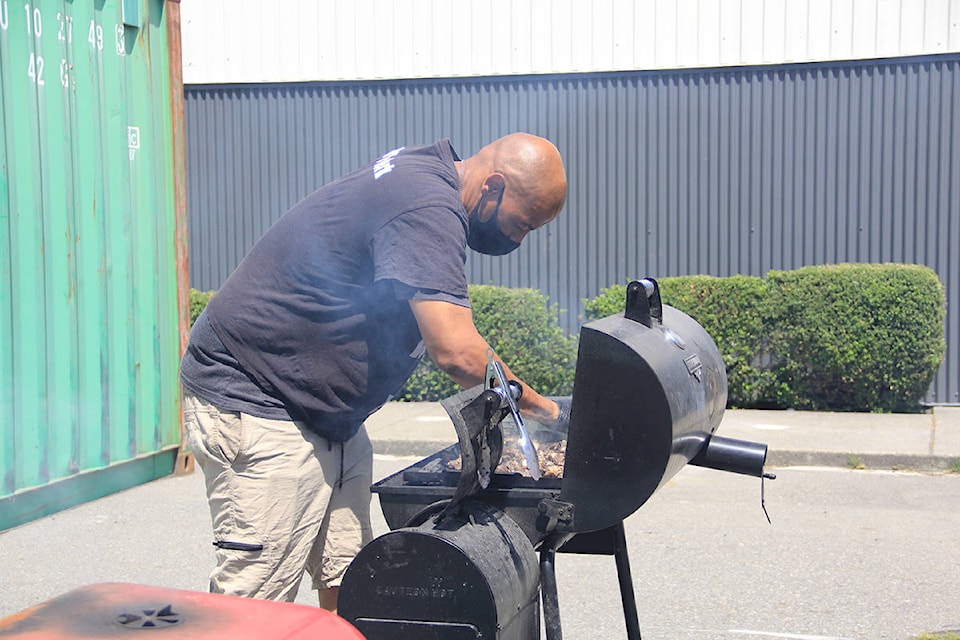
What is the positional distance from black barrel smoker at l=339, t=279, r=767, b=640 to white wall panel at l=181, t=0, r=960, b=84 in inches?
310

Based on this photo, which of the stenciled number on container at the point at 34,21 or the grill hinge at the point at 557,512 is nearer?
the grill hinge at the point at 557,512

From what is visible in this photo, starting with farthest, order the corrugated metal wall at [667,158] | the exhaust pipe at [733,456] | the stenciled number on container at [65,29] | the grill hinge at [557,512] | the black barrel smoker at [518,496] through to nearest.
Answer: the corrugated metal wall at [667,158]
the stenciled number on container at [65,29]
the exhaust pipe at [733,456]
the grill hinge at [557,512]
the black barrel smoker at [518,496]

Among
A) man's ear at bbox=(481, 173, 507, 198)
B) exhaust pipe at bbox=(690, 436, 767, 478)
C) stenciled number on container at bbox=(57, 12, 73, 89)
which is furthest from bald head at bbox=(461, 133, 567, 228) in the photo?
stenciled number on container at bbox=(57, 12, 73, 89)

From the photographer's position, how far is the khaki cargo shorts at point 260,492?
8.34 feet

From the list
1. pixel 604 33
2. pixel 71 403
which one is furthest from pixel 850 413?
pixel 71 403

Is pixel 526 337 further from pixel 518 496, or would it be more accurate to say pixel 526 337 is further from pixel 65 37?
pixel 518 496

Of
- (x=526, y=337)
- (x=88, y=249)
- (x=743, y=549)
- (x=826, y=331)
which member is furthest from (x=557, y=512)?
(x=826, y=331)

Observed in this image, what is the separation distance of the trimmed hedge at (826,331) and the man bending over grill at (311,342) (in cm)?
628

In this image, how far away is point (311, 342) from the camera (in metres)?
2.54

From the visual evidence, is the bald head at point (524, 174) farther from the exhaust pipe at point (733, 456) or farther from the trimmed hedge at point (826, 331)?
the trimmed hedge at point (826, 331)

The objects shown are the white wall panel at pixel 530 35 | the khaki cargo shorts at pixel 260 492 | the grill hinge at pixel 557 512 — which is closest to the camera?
the grill hinge at pixel 557 512

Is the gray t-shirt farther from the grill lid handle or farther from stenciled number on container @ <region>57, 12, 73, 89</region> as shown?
stenciled number on container @ <region>57, 12, 73, 89</region>

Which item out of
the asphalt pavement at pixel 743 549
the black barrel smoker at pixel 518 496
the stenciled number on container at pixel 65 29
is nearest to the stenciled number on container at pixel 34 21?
the stenciled number on container at pixel 65 29

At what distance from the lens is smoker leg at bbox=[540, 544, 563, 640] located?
2277 millimetres
